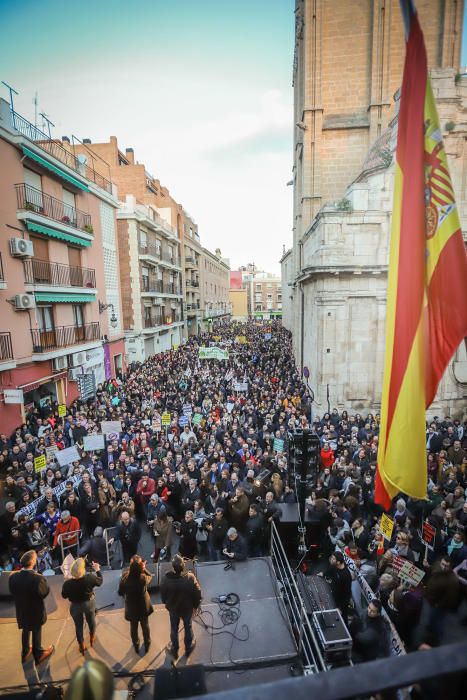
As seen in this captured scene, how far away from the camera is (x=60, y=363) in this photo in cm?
1820

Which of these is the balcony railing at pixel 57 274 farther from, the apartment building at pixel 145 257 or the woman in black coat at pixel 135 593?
the woman in black coat at pixel 135 593

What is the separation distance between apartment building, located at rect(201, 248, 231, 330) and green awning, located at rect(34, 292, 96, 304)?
3666 centimetres

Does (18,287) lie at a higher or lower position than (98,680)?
higher

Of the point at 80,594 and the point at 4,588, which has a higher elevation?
the point at 80,594

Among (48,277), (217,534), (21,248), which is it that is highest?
(21,248)

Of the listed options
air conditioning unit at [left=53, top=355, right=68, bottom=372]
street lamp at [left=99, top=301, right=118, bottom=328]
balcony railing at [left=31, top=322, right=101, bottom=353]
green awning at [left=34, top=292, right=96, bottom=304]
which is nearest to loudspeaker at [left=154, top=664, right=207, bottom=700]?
balcony railing at [left=31, top=322, right=101, bottom=353]

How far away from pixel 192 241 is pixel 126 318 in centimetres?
2531

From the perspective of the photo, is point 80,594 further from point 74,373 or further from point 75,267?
point 75,267

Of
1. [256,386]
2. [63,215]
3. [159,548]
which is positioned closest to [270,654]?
[159,548]

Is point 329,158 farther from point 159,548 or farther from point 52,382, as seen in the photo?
point 159,548

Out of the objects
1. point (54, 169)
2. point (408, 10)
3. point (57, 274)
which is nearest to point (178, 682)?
point (408, 10)

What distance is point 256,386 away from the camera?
18.7 meters

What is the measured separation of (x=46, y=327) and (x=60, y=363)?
187cm

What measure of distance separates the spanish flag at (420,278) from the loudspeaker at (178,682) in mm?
2818
